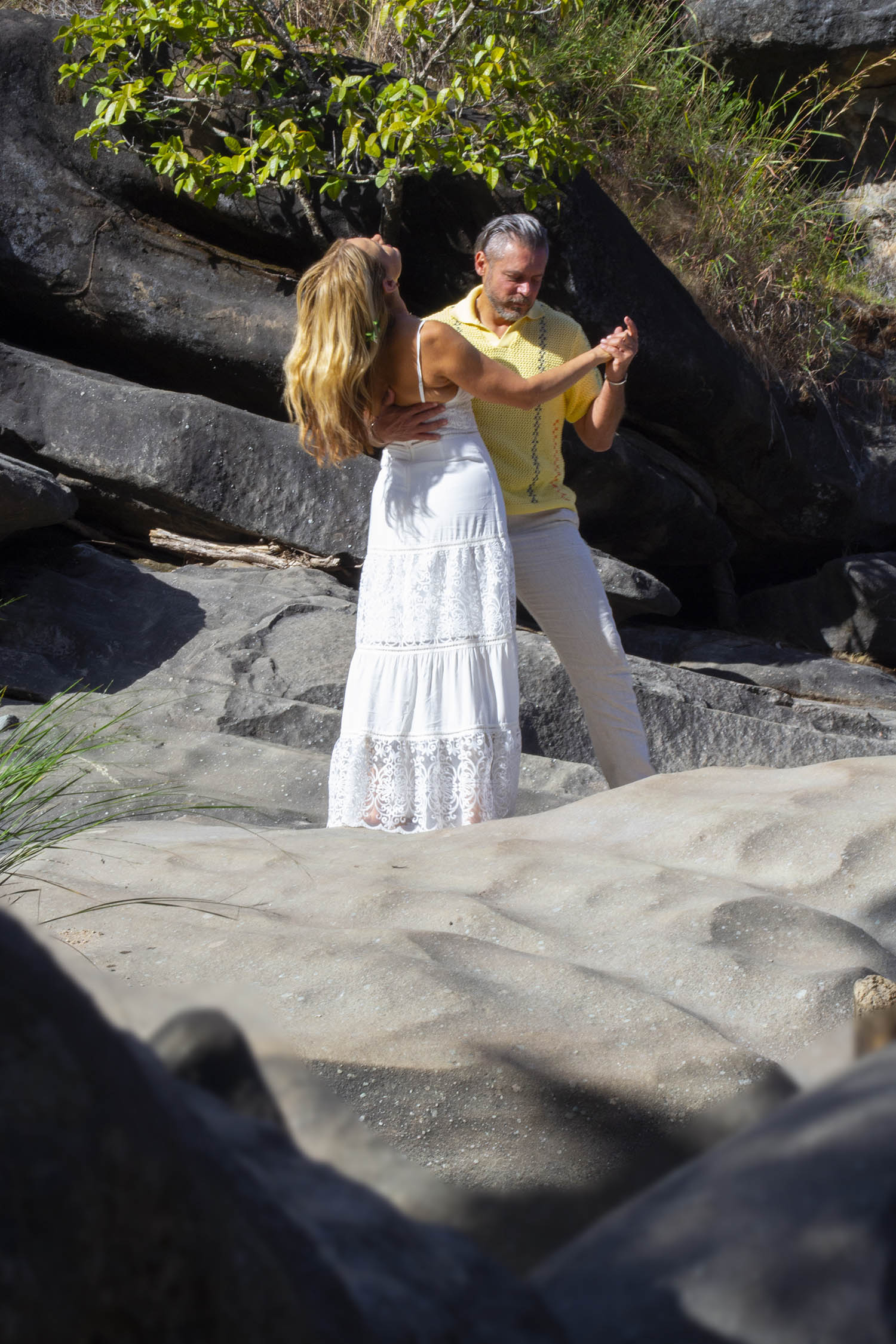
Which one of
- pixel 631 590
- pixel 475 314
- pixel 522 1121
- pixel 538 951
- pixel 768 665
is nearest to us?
pixel 522 1121

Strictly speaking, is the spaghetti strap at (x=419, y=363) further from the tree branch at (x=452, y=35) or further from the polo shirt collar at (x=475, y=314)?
the tree branch at (x=452, y=35)

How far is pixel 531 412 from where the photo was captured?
157 inches

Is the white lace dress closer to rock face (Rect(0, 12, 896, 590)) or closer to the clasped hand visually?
the clasped hand

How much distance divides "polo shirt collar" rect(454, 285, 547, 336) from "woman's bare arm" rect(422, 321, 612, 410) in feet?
1.29

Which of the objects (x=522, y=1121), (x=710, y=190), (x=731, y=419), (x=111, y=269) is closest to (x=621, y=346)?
(x=522, y=1121)

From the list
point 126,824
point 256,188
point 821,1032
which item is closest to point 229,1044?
point 821,1032

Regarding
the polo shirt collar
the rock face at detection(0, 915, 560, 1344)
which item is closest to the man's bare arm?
the polo shirt collar

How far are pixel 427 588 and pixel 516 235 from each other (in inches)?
53.9

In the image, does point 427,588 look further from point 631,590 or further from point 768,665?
point 768,665

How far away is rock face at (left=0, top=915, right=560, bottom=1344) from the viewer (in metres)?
0.39

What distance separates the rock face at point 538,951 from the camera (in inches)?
58.2

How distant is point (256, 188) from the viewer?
268 inches

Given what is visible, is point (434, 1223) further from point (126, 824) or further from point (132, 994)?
point (126, 824)

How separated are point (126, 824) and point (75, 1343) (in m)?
3.27
